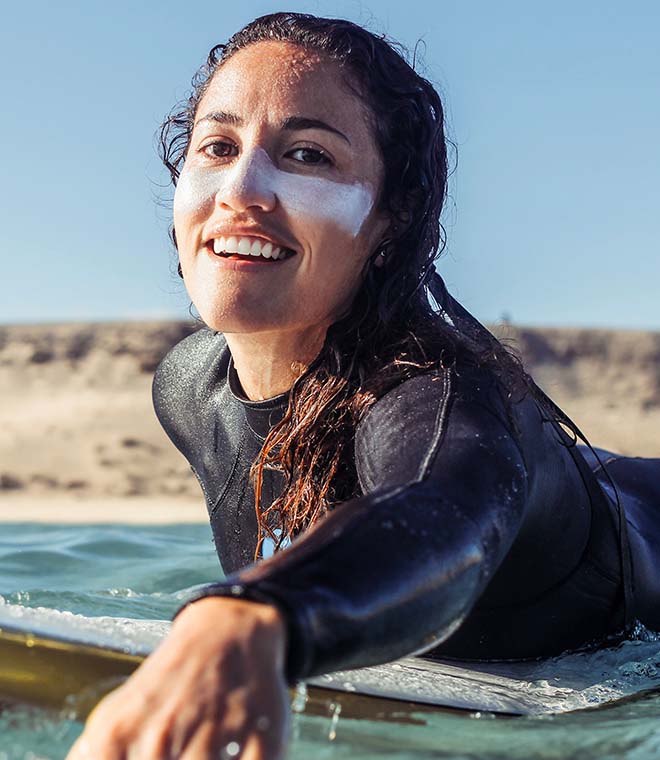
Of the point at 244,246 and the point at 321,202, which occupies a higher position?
the point at 321,202

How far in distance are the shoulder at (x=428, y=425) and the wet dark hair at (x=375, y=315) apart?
86mm

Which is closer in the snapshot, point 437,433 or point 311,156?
point 437,433

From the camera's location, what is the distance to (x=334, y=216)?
7.06ft

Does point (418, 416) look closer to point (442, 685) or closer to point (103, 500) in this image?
Result: point (442, 685)

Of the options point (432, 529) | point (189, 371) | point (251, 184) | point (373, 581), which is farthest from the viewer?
point (189, 371)

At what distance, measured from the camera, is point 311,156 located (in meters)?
2.17

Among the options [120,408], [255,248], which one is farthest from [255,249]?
[120,408]

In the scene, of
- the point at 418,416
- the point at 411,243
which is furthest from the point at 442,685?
the point at 411,243

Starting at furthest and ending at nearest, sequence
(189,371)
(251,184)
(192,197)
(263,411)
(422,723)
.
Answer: (189,371) → (263,411) → (192,197) → (251,184) → (422,723)

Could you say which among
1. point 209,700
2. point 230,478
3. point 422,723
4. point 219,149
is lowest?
point 422,723

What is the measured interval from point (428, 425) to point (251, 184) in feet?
2.18

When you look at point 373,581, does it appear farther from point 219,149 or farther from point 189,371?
point 189,371

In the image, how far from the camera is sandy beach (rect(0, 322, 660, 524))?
33.6 ft

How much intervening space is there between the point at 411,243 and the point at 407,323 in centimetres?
21
